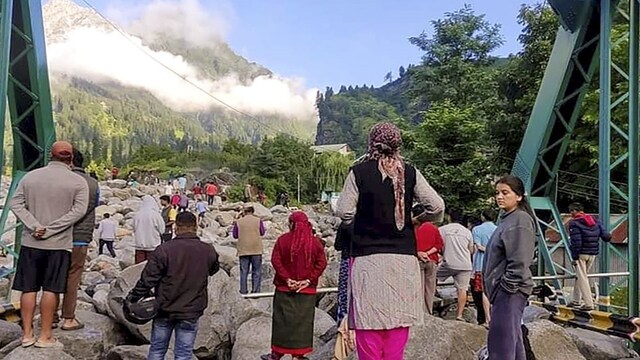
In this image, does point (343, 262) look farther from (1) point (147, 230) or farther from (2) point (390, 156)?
(1) point (147, 230)

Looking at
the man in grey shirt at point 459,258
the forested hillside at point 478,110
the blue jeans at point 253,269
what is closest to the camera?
the man in grey shirt at point 459,258

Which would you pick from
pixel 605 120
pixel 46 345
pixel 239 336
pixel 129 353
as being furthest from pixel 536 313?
pixel 46 345

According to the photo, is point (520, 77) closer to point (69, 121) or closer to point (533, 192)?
point (533, 192)

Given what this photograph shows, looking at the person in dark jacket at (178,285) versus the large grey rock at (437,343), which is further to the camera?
the large grey rock at (437,343)

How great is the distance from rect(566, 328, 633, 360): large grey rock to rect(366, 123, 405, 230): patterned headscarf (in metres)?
4.09

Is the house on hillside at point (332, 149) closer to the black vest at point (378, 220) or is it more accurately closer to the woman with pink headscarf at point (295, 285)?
the woman with pink headscarf at point (295, 285)

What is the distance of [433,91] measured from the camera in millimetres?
38750

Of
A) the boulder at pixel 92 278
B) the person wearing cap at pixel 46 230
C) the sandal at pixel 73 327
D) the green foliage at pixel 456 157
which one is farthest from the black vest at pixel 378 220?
the green foliage at pixel 456 157

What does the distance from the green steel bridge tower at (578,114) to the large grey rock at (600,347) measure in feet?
5.11

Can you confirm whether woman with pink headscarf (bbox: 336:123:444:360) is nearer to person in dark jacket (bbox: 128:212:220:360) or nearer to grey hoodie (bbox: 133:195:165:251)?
person in dark jacket (bbox: 128:212:220:360)

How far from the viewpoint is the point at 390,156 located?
4.09m

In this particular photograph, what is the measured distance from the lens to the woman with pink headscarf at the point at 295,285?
6203 mm

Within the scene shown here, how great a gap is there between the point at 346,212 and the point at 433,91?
35760mm

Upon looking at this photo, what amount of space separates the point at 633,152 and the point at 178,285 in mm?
6521
